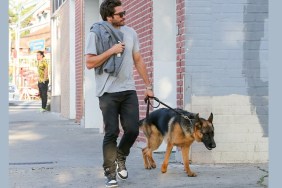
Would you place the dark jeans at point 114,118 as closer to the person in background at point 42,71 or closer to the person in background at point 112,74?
the person in background at point 112,74

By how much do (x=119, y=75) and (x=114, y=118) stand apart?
0.46 meters

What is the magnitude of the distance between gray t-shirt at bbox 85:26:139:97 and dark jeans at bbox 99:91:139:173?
63 mm

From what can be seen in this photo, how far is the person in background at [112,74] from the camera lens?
705 cm

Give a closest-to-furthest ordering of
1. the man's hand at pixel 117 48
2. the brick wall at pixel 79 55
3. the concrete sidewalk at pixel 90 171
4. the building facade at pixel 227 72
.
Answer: the man's hand at pixel 117 48, the concrete sidewalk at pixel 90 171, the building facade at pixel 227 72, the brick wall at pixel 79 55

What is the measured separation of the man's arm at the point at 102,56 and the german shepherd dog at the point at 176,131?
51.8 inches

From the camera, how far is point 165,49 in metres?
10.4

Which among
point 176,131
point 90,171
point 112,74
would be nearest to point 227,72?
point 176,131

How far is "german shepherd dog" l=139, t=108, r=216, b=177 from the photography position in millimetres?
7723

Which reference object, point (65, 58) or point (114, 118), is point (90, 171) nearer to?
point (114, 118)

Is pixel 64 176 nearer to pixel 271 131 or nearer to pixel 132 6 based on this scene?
pixel 271 131

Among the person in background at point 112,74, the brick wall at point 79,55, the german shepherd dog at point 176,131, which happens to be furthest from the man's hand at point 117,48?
the brick wall at point 79,55

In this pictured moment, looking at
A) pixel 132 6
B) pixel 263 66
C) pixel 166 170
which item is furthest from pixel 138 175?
pixel 132 6

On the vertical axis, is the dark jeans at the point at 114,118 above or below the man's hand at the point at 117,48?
below

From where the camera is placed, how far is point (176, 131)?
7934mm
